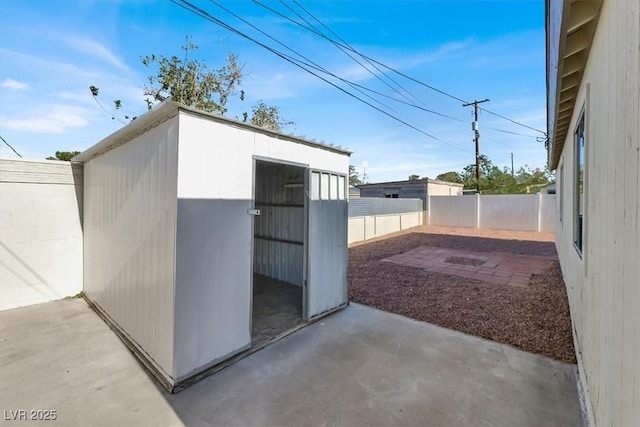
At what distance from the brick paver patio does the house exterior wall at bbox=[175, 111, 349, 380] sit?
4.94m

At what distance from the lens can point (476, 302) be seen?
4344 millimetres

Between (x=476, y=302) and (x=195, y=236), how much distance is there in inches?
165

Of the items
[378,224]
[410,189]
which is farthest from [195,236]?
[410,189]

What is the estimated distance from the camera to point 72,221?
4852 millimetres

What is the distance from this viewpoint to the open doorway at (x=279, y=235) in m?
4.95

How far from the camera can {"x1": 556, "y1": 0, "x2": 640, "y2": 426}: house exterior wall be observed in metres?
0.98

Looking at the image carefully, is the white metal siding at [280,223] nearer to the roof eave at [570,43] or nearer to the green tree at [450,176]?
the roof eave at [570,43]

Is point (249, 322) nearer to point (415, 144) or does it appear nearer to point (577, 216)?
point (577, 216)

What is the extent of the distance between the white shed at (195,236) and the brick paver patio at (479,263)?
11.2 feet

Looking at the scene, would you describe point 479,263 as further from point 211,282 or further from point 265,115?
point 265,115

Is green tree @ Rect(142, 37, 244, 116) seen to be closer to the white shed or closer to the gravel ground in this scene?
the white shed

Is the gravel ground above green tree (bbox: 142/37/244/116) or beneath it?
beneath

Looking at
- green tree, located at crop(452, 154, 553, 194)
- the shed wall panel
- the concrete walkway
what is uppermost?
green tree, located at crop(452, 154, 553, 194)

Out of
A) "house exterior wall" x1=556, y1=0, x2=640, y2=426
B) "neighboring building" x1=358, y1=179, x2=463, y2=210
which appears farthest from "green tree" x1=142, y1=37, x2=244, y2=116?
"house exterior wall" x1=556, y1=0, x2=640, y2=426
